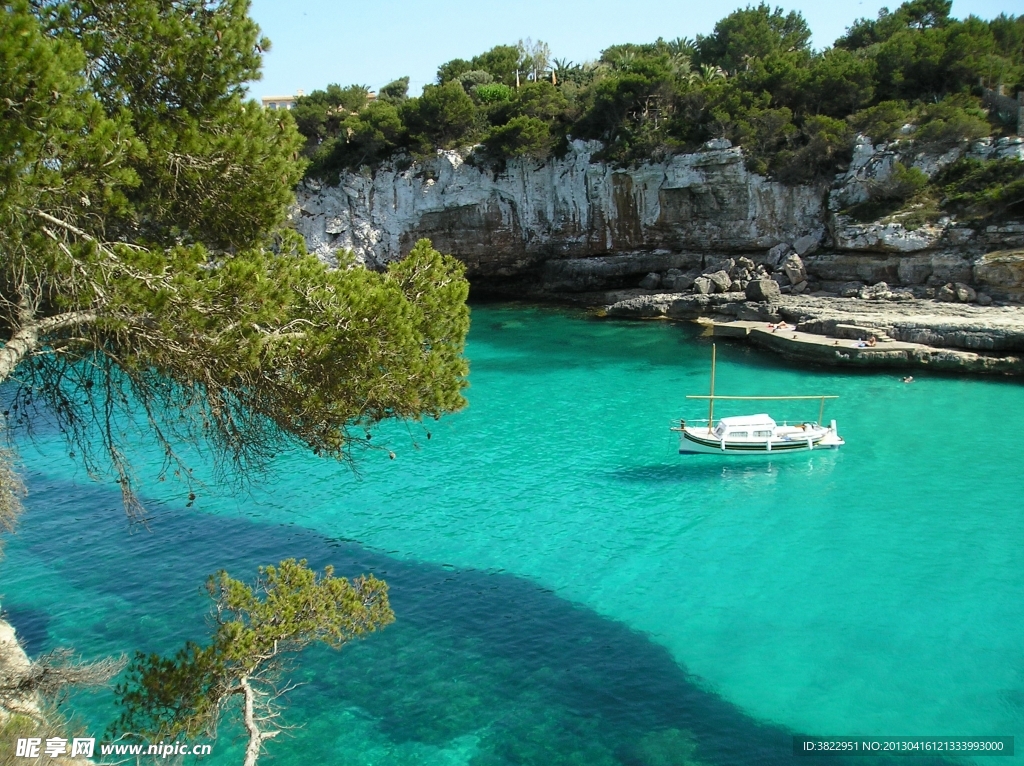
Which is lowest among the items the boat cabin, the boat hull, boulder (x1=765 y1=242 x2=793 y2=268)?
the boat hull

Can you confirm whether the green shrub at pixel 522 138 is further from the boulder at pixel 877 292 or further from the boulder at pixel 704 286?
the boulder at pixel 877 292

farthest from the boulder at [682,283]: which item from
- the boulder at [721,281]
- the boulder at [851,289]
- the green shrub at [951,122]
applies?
the green shrub at [951,122]

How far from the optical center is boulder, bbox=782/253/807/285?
38938 millimetres

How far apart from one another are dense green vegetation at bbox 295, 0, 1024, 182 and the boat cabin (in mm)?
22517

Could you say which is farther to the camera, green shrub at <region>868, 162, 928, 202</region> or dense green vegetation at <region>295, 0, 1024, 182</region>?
dense green vegetation at <region>295, 0, 1024, 182</region>

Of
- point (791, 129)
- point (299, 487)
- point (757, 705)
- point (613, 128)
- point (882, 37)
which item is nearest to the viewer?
point (757, 705)

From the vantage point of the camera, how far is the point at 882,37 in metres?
53.3

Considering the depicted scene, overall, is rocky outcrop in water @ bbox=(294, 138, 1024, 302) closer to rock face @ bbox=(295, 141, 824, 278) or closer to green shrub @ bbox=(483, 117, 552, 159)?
rock face @ bbox=(295, 141, 824, 278)

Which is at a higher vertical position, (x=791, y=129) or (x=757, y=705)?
(x=791, y=129)

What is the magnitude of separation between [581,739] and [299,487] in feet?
38.8

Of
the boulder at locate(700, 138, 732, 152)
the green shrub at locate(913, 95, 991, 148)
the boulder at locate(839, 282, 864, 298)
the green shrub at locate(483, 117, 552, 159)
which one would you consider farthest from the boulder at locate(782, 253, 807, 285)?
the green shrub at locate(483, 117, 552, 159)

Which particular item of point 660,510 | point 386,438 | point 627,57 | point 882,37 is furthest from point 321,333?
point 882,37

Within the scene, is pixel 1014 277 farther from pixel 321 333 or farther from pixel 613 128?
pixel 321 333

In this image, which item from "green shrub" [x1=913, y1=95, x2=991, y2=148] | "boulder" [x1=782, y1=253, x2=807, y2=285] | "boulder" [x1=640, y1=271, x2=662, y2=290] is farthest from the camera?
"boulder" [x1=640, y1=271, x2=662, y2=290]
